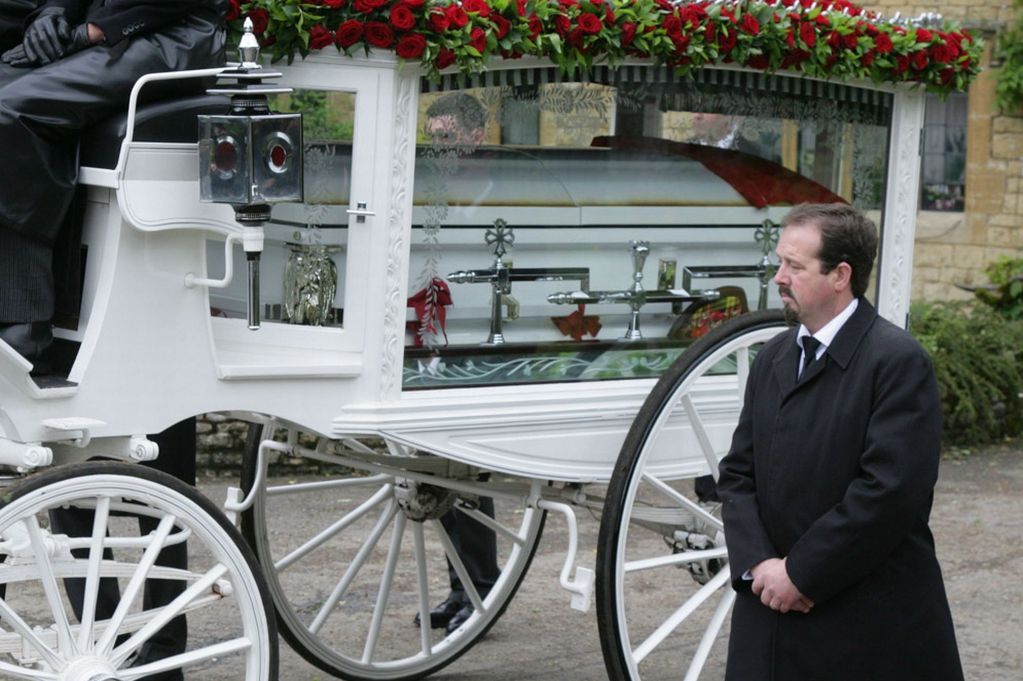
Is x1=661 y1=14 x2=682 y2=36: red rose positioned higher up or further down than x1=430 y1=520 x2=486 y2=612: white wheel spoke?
higher up

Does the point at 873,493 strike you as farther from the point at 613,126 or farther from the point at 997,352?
the point at 997,352

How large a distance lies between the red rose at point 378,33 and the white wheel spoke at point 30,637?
139 cm

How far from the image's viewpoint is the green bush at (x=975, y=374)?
872 centimetres

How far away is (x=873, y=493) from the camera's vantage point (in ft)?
9.82

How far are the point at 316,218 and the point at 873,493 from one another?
146 cm

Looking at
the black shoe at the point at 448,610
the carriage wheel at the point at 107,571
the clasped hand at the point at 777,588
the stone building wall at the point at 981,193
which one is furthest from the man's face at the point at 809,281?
the stone building wall at the point at 981,193

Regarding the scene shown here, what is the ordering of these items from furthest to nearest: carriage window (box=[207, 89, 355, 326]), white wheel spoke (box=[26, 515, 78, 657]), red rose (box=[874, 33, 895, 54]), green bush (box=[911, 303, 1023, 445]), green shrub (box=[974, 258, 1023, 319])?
green shrub (box=[974, 258, 1023, 319]) → green bush (box=[911, 303, 1023, 445]) → red rose (box=[874, 33, 895, 54]) → carriage window (box=[207, 89, 355, 326]) → white wheel spoke (box=[26, 515, 78, 657])

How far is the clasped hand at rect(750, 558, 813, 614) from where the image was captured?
3.11 m

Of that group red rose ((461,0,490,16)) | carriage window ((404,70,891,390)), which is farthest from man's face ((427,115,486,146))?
red rose ((461,0,490,16))

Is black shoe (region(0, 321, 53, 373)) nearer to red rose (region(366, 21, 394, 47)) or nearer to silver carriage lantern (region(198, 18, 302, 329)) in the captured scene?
silver carriage lantern (region(198, 18, 302, 329))

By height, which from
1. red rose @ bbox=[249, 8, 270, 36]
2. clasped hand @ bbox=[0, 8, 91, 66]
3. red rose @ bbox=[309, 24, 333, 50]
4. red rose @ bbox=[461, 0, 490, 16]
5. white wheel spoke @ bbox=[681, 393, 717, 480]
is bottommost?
white wheel spoke @ bbox=[681, 393, 717, 480]

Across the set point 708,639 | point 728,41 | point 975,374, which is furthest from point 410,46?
point 975,374

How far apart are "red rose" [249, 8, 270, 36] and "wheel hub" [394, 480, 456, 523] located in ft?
4.71

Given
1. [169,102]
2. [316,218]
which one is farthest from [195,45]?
[316,218]
